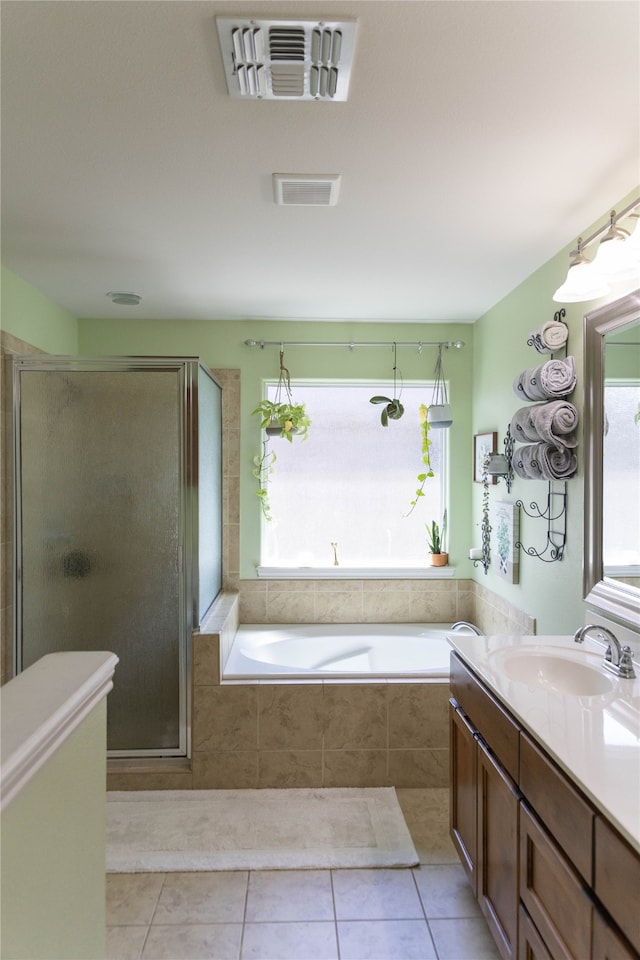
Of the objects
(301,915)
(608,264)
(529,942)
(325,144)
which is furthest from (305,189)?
(301,915)

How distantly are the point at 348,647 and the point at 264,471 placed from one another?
1.23 meters

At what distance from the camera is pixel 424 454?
375 cm

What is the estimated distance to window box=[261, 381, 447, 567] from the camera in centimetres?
373

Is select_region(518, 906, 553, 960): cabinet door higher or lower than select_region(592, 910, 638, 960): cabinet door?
lower

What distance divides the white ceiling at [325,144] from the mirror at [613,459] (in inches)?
18.1

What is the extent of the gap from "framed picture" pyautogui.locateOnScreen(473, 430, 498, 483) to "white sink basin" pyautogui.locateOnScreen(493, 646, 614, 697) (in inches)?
56.8

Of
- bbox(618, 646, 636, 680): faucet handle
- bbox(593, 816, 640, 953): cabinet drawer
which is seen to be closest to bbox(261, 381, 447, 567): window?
bbox(618, 646, 636, 680): faucet handle

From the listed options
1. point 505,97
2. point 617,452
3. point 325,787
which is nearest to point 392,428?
point 617,452

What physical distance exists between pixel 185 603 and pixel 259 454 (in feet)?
4.07

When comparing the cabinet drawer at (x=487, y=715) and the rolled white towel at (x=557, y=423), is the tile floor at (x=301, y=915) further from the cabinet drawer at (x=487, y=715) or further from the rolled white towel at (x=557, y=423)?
the rolled white towel at (x=557, y=423)

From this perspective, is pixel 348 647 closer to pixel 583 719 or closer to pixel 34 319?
pixel 583 719

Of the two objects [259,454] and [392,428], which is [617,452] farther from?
[259,454]

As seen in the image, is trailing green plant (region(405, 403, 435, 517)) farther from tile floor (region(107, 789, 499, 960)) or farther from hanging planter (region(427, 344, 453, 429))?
tile floor (region(107, 789, 499, 960))

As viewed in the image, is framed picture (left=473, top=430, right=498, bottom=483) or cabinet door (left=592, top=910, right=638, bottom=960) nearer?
cabinet door (left=592, top=910, right=638, bottom=960)
